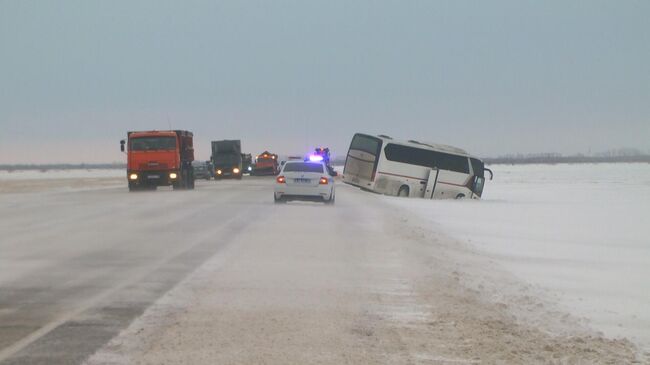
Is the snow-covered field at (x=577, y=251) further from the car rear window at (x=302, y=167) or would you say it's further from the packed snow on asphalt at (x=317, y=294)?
the car rear window at (x=302, y=167)

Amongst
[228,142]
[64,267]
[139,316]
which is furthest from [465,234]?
[228,142]

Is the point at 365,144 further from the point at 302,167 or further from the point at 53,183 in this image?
the point at 53,183

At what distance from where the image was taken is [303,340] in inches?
219

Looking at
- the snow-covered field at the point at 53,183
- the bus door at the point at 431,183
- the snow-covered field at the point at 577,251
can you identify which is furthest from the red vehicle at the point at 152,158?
the snow-covered field at the point at 577,251

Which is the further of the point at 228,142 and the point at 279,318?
the point at 228,142

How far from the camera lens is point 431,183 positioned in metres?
30.9

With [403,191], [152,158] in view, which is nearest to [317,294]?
[403,191]

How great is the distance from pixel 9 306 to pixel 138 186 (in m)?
26.0

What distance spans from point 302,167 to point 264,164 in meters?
50.7

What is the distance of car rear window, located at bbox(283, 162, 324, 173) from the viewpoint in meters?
22.8

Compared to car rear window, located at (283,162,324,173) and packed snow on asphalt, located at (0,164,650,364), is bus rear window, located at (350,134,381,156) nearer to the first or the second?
car rear window, located at (283,162,324,173)

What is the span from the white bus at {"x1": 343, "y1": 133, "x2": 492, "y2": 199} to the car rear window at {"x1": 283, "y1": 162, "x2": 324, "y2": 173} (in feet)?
24.7

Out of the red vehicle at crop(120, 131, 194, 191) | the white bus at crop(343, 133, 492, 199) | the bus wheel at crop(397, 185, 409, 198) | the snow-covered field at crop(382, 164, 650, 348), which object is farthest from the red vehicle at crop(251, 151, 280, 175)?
the snow-covered field at crop(382, 164, 650, 348)

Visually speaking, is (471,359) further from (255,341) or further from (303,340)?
(255,341)
